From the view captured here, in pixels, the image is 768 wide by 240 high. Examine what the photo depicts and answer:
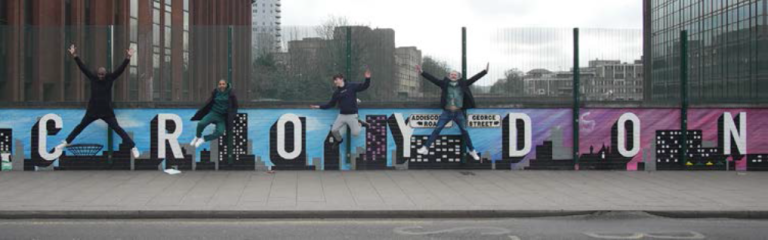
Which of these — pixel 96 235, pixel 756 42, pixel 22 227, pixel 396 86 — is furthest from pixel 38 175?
pixel 756 42

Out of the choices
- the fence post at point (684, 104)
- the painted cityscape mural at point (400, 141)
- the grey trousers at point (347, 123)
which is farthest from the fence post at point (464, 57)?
the fence post at point (684, 104)

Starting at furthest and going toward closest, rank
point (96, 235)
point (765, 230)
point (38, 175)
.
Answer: point (38, 175) → point (765, 230) → point (96, 235)

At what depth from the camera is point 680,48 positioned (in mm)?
13156

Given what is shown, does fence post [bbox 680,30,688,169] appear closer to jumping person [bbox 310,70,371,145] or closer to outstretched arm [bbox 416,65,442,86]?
outstretched arm [bbox 416,65,442,86]

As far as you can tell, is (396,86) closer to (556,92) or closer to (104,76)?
(556,92)

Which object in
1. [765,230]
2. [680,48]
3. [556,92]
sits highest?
[680,48]

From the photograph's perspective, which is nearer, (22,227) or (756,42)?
(22,227)

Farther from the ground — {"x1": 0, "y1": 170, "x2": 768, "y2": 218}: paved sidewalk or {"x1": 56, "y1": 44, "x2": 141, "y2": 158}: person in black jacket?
{"x1": 56, "y1": 44, "x2": 141, "y2": 158}: person in black jacket

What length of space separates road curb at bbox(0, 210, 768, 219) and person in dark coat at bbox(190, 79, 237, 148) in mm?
4153

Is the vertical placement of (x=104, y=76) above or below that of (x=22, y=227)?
above

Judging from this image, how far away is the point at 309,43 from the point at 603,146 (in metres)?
5.92

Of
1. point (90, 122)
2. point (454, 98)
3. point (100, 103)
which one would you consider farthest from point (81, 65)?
point (454, 98)

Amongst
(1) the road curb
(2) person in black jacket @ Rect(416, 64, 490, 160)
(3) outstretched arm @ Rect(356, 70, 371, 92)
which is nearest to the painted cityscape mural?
(2) person in black jacket @ Rect(416, 64, 490, 160)

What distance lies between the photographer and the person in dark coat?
12.2 m
